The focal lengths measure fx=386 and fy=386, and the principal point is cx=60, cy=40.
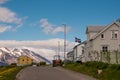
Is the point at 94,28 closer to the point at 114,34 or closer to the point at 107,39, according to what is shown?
the point at 114,34

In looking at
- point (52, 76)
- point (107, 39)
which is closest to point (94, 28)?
point (107, 39)

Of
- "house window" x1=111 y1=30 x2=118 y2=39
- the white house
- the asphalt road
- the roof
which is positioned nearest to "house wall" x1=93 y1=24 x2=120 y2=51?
the white house

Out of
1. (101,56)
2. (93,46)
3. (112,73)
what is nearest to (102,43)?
(93,46)

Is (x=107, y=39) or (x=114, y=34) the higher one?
(x=114, y=34)

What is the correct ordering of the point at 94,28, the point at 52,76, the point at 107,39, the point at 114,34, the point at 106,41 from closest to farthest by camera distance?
the point at 52,76 < the point at 106,41 < the point at 107,39 < the point at 114,34 < the point at 94,28

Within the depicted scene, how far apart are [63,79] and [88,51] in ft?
192

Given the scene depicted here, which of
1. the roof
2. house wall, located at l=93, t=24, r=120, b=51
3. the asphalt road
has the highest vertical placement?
the roof

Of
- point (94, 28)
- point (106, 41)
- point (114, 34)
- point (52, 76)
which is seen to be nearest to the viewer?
point (52, 76)

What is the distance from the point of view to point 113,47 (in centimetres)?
9025

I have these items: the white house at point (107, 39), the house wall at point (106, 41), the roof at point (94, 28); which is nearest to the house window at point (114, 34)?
the white house at point (107, 39)

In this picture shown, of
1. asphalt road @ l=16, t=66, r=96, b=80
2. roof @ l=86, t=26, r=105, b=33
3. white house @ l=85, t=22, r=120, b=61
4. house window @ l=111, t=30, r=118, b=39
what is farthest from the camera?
roof @ l=86, t=26, r=105, b=33

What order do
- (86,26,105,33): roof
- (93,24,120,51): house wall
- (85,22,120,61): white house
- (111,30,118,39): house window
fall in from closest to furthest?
(85,22,120,61): white house < (93,24,120,51): house wall < (111,30,118,39): house window < (86,26,105,33): roof

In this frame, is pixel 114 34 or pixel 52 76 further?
pixel 114 34

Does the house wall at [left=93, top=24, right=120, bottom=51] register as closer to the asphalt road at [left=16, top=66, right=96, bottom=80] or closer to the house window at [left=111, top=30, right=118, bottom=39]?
the house window at [left=111, top=30, right=118, bottom=39]
